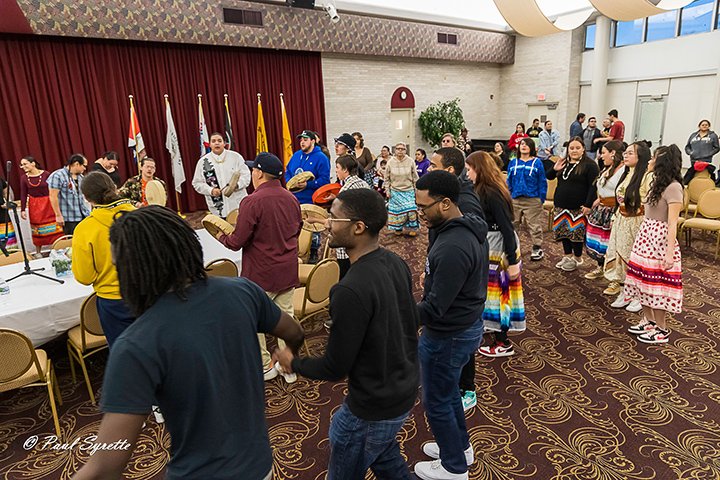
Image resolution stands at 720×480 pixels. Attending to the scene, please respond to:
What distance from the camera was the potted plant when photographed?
12.3 meters

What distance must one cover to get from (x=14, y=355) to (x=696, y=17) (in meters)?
13.3

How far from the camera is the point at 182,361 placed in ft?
3.55

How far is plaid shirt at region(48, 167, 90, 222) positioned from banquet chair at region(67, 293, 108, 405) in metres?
2.99

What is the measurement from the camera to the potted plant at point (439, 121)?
12281mm

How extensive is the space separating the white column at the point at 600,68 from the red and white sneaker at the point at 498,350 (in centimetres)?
1057

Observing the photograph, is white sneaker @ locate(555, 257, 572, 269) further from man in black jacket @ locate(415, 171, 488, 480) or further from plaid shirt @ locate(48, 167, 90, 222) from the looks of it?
plaid shirt @ locate(48, 167, 90, 222)

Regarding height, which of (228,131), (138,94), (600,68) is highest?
(600,68)

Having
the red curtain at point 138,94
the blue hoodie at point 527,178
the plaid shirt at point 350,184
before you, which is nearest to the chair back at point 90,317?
the plaid shirt at point 350,184

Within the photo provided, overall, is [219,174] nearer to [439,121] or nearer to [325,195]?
[325,195]

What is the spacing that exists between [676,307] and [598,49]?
10.3m

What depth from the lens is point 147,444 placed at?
2742 millimetres

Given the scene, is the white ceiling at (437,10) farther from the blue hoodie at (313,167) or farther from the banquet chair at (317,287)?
the banquet chair at (317,287)

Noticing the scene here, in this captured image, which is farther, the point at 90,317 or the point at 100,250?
the point at 90,317

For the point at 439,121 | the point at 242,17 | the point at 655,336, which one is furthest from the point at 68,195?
the point at 439,121
